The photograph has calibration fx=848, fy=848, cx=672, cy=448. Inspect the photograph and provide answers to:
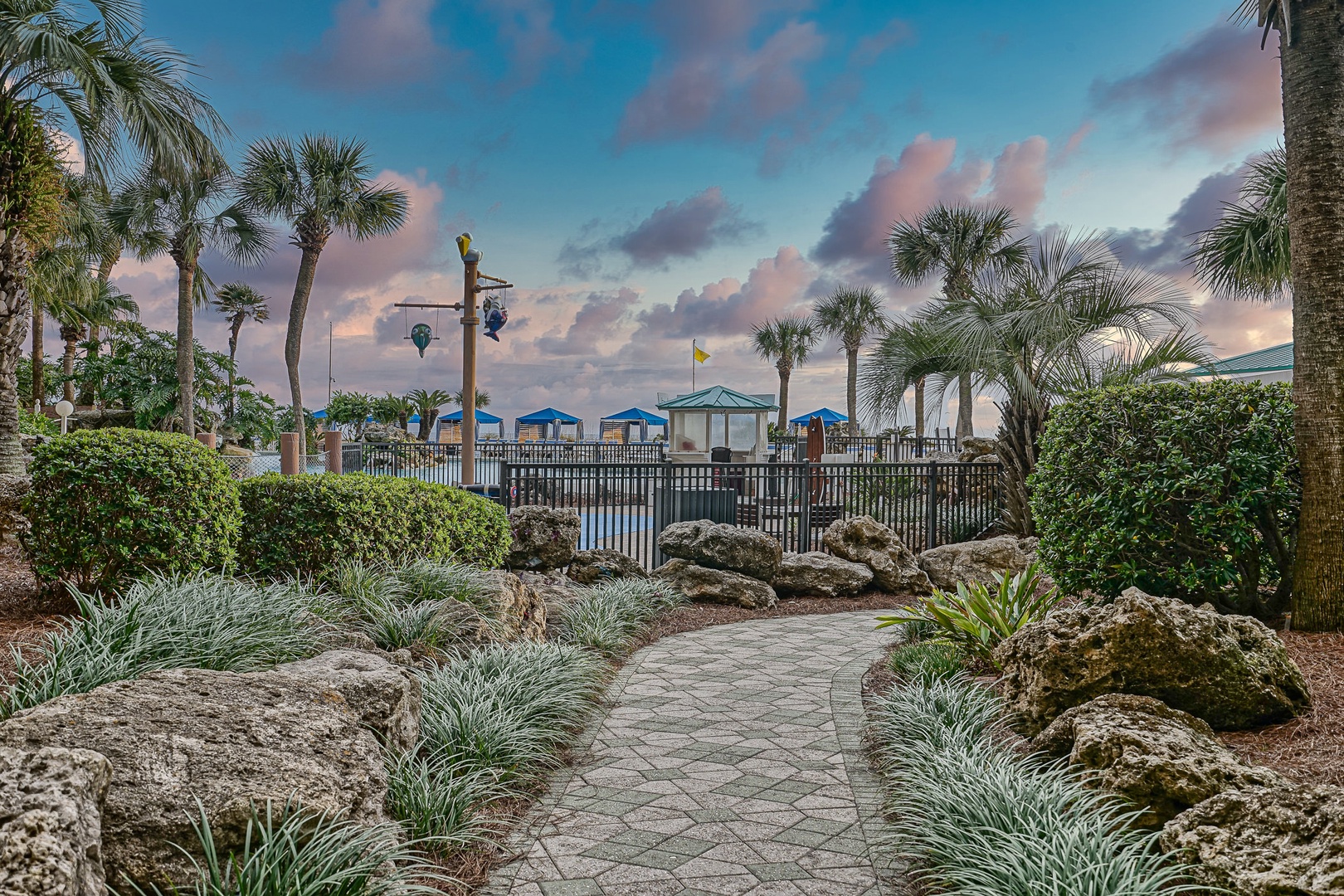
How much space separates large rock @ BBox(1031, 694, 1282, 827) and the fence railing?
23.7ft

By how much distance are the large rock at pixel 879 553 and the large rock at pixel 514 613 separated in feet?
14.2

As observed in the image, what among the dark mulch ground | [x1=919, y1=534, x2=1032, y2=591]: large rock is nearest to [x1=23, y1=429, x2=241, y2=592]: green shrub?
the dark mulch ground

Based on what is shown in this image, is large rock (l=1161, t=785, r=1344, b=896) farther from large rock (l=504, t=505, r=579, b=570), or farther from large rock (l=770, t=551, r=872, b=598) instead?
large rock (l=504, t=505, r=579, b=570)

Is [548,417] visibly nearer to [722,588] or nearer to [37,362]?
[37,362]

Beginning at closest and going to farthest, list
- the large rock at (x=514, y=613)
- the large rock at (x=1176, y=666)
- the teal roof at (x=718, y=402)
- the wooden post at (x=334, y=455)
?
the large rock at (x=1176, y=666), the large rock at (x=514, y=613), the wooden post at (x=334, y=455), the teal roof at (x=718, y=402)

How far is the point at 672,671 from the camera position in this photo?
6324 mm

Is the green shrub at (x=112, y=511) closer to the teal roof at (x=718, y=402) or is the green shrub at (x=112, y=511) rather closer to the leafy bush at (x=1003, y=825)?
the leafy bush at (x=1003, y=825)

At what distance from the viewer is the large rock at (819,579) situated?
31.5ft

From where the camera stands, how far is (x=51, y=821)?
1.93 meters

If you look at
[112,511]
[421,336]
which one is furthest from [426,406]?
[112,511]

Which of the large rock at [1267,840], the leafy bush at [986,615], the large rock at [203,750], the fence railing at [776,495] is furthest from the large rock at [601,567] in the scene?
the large rock at [1267,840]

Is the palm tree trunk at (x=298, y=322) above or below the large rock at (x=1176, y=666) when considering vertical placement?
above

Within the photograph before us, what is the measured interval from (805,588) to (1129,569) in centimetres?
444

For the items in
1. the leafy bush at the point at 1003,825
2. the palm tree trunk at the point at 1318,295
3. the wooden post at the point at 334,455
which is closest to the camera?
the leafy bush at the point at 1003,825
